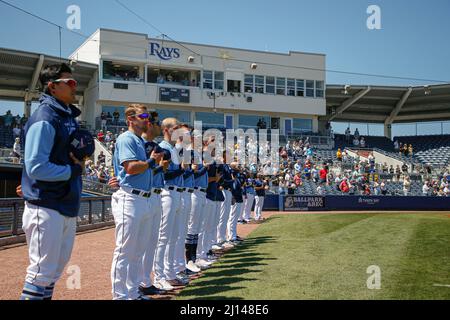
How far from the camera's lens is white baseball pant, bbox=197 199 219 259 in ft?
29.7

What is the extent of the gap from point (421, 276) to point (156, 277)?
3833mm

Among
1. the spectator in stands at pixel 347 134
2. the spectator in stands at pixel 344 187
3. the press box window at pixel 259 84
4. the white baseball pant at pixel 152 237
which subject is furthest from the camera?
the spectator in stands at pixel 347 134

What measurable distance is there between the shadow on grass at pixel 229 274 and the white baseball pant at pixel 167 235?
1.59ft

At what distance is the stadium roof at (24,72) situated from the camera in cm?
3144

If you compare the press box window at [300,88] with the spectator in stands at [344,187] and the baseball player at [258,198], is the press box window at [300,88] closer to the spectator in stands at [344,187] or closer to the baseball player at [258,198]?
the spectator in stands at [344,187]

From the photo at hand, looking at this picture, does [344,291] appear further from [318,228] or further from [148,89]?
[148,89]

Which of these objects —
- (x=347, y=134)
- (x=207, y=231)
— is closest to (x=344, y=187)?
(x=347, y=134)

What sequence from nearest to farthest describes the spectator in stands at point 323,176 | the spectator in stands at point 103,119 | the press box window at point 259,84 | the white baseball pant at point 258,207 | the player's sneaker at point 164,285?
the player's sneaker at point 164,285 < the white baseball pant at point 258,207 < the spectator in stands at point 323,176 < the spectator in stands at point 103,119 < the press box window at point 259,84

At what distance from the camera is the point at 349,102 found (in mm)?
45281

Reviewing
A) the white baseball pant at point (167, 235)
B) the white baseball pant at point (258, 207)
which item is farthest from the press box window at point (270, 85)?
the white baseball pant at point (167, 235)

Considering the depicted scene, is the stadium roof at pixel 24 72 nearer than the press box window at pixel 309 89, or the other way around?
the stadium roof at pixel 24 72

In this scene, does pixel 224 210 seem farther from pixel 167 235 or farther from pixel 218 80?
pixel 218 80

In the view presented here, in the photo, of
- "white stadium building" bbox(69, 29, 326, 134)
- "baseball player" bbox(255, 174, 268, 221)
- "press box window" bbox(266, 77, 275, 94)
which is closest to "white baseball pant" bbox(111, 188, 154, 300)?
"baseball player" bbox(255, 174, 268, 221)

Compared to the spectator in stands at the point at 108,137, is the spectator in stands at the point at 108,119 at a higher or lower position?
higher
